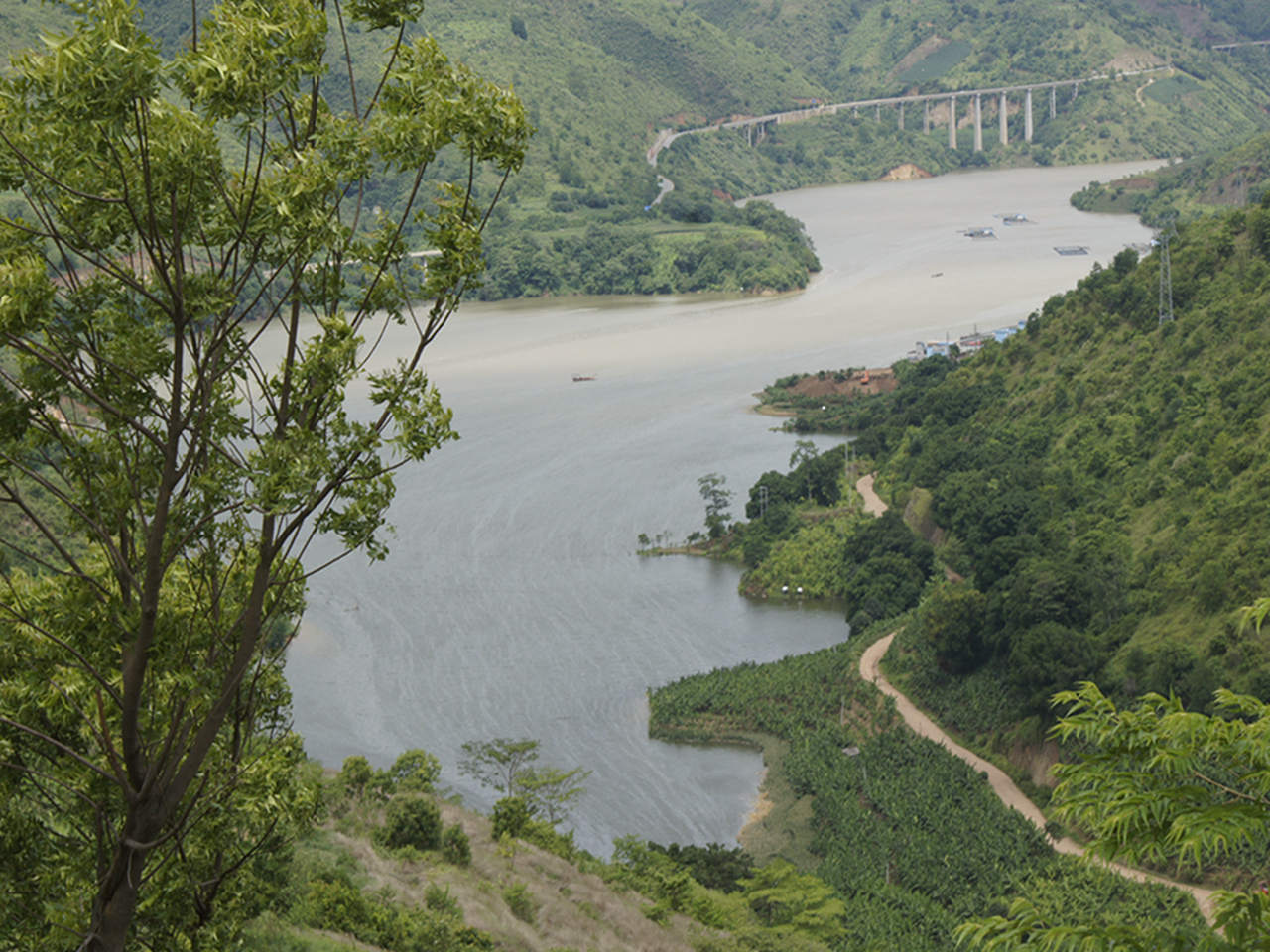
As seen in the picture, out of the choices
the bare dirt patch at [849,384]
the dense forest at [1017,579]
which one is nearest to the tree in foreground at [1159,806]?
the dense forest at [1017,579]

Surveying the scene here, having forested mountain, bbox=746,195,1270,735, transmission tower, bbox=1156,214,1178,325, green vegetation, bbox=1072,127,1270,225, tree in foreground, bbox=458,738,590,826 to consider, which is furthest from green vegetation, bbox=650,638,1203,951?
green vegetation, bbox=1072,127,1270,225

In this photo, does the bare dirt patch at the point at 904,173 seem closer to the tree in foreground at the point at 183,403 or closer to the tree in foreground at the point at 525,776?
the tree in foreground at the point at 525,776

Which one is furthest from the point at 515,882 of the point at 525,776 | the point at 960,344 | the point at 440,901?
the point at 960,344

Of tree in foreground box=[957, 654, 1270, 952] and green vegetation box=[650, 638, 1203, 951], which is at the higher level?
tree in foreground box=[957, 654, 1270, 952]

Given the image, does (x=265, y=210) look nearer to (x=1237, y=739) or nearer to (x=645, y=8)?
(x=1237, y=739)

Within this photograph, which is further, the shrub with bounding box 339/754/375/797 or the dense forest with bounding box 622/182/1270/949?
the dense forest with bounding box 622/182/1270/949

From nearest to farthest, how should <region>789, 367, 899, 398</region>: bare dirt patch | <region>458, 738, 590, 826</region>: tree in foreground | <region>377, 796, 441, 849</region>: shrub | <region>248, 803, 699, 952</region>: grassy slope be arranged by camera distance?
<region>248, 803, 699, 952</region>: grassy slope, <region>377, 796, 441, 849</region>: shrub, <region>458, 738, 590, 826</region>: tree in foreground, <region>789, 367, 899, 398</region>: bare dirt patch

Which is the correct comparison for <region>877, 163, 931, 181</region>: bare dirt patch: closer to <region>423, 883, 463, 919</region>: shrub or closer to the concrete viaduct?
the concrete viaduct

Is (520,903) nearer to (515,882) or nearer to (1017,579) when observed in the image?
(515,882)
